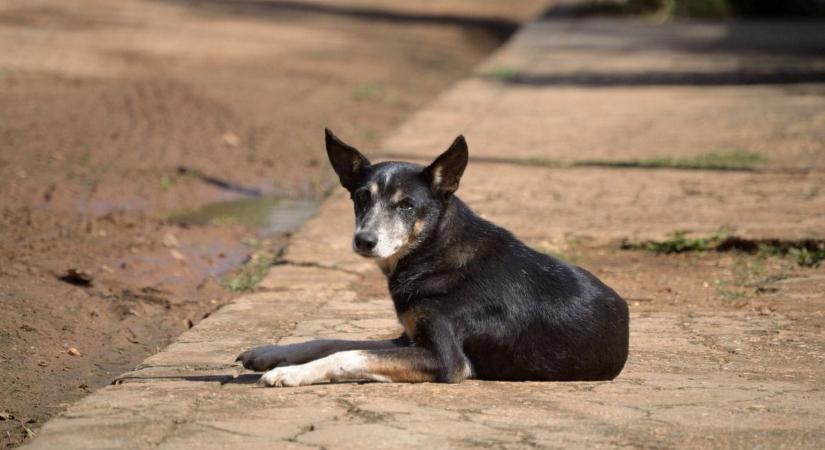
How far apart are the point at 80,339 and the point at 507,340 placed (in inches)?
95.2

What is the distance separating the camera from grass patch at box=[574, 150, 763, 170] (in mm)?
11016

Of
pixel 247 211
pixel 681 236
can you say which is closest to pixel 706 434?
pixel 681 236

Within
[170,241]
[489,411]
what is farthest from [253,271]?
[489,411]

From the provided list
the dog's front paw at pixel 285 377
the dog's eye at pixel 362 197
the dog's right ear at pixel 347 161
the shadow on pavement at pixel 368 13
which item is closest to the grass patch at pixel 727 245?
the dog's right ear at pixel 347 161

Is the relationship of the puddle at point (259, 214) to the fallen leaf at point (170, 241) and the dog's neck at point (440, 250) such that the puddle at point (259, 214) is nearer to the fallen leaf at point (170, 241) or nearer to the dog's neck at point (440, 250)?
the fallen leaf at point (170, 241)

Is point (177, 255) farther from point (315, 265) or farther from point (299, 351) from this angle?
point (299, 351)

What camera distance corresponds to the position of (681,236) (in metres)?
8.61

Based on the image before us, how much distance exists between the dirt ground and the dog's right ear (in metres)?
1.55

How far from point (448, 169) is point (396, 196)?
0.89 ft

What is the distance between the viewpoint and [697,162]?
11.2 meters

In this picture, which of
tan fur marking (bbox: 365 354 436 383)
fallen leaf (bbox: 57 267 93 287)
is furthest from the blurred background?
tan fur marking (bbox: 365 354 436 383)

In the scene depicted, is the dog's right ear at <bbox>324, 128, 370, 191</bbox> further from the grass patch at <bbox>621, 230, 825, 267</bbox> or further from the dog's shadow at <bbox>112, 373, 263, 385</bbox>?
the grass patch at <bbox>621, 230, 825, 267</bbox>

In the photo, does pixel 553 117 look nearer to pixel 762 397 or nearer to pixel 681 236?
pixel 681 236

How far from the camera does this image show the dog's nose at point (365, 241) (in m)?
5.37
